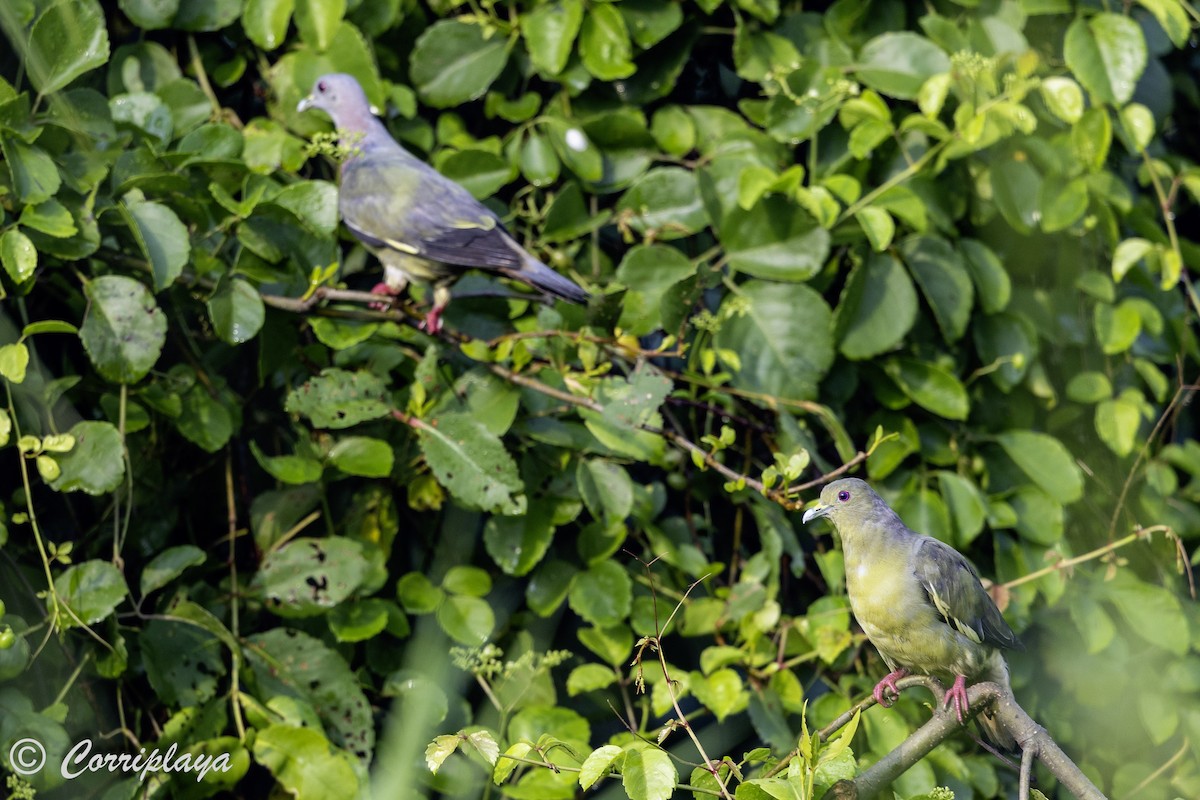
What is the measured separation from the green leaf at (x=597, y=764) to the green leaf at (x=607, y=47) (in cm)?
174

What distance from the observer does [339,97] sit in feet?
8.66

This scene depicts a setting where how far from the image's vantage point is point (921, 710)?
2.62 meters

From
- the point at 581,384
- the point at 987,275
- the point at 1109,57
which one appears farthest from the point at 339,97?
the point at 1109,57

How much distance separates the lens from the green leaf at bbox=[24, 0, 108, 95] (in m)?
2.23

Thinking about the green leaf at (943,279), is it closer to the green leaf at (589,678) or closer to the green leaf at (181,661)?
the green leaf at (589,678)

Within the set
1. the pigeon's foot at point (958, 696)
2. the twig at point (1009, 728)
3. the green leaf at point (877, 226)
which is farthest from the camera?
the green leaf at point (877, 226)

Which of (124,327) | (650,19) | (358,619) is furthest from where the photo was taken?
(650,19)

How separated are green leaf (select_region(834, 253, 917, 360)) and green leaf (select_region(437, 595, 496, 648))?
0.95m

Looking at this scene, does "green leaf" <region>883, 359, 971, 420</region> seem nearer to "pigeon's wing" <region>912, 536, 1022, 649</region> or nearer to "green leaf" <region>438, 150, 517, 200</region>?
"pigeon's wing" <region>912, 536, 1022, 649</region>

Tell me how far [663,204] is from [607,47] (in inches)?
14.5

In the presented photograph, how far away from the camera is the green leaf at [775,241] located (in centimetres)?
265

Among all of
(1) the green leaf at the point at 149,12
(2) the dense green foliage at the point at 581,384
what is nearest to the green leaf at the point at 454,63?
(2) the dense green foliage at the point at 581,384

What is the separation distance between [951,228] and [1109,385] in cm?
57

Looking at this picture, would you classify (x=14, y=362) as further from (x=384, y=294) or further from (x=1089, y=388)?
(x=1089, y=388)
